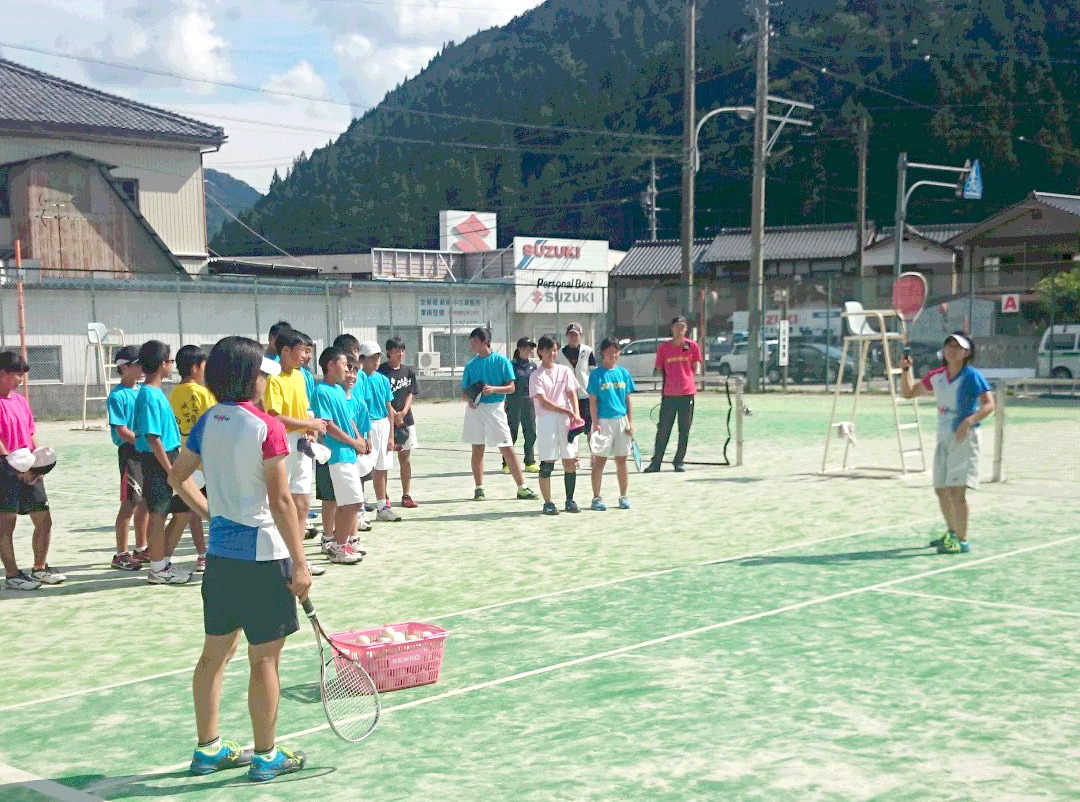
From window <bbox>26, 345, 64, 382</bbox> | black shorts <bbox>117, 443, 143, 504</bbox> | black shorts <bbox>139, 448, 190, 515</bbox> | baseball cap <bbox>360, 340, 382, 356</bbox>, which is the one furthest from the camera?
window <bbox>26, 345, 64, 382</bbox>

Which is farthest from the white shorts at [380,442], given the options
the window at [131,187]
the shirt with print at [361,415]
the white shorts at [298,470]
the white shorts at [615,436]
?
the window at [131,187]

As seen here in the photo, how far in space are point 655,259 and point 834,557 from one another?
190 ft

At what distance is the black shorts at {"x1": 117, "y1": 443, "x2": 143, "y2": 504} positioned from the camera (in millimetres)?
9883

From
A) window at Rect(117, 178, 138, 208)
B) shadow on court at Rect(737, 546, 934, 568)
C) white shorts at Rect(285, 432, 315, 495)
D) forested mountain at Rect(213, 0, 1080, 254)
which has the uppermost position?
forested mountain at Rect(213, 0, 1080, 254)

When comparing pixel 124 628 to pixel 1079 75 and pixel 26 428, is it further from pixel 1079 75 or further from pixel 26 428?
pixel 1079 75

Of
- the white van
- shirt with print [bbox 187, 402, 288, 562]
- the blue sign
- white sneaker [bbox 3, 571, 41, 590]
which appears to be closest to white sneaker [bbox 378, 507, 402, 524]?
white sneaker [bbox 3, 571, 41, 590]

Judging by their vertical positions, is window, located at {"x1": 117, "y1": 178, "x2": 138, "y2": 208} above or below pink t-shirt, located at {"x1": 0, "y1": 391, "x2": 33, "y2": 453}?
above

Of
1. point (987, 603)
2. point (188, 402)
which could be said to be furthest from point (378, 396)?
point (987, 603)

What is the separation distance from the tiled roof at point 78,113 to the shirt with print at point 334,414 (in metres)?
33.2

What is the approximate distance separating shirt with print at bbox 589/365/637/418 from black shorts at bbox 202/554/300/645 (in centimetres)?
811

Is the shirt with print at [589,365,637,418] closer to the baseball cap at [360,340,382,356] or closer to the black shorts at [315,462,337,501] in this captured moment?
the baseball cap at [360,340,382,356]

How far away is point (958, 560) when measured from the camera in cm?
1002

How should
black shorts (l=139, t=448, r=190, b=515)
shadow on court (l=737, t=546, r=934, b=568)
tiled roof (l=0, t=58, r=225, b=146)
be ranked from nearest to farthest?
black shorts (l=139, t=448, r=190, b=515), shadow on court (l=737, t=546, r=934, b=568), tiled roof (l=0, t=58, r=225, b=146)

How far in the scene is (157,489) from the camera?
9.58m
